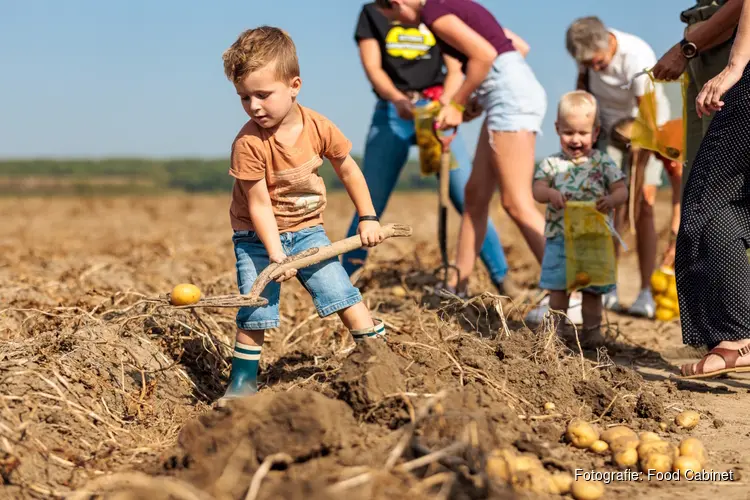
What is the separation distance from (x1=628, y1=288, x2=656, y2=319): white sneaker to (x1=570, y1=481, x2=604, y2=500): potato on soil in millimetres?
3948

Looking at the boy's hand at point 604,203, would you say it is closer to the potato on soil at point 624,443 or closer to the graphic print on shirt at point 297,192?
the graphic print on shirt at point 297,192

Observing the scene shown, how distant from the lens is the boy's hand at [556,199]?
17.1 feet

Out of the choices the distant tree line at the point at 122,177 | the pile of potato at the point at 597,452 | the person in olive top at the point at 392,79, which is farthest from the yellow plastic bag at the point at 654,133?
the distant tree line at the point at 122,177

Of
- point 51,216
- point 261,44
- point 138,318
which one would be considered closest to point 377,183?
point 138,318

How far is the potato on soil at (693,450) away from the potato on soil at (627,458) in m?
0.18

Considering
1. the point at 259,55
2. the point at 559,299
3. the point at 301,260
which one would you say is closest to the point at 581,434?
the point at 301,260

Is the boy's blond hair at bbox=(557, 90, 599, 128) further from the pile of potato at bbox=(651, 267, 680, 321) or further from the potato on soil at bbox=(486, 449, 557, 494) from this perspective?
the potato on soil at bbox=(486, 449, 557, 494)

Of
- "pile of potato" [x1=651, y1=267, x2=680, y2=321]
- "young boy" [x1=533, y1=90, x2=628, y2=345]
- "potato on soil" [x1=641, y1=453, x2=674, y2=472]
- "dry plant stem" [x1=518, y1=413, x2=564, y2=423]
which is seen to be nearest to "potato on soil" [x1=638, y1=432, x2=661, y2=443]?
"potato on soil" [x1=641, y1=453, x2=674, y2=472]

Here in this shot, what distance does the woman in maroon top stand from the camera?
18.8 ft

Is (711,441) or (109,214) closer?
(711,441)

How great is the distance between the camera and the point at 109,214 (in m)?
18.9

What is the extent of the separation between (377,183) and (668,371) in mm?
2412

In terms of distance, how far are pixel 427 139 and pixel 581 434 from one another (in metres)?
3.10

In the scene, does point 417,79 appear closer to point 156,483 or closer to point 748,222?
point 748,222
